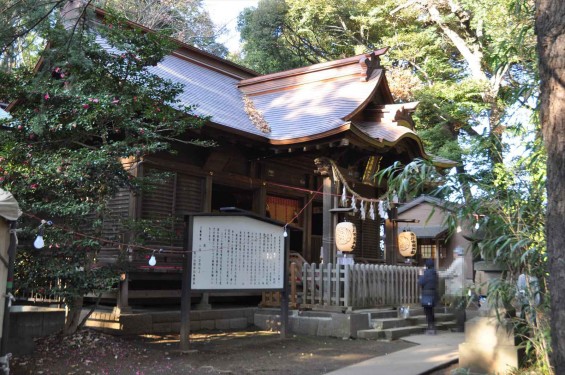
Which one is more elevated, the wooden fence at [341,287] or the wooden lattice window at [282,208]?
the wooden lattice window at [282,208]

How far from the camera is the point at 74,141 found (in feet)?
27.0

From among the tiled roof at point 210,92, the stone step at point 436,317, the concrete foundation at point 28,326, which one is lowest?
the stone step at point 436,317

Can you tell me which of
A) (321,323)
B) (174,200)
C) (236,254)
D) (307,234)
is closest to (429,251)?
(307,234)

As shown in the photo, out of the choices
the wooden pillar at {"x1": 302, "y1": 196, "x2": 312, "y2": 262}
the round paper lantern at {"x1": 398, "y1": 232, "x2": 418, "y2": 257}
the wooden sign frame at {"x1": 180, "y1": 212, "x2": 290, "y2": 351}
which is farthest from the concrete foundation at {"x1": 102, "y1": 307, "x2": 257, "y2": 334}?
the round paper lantern at {"x1": 398, "y1": 232, "x2": 418, "y2": 257}

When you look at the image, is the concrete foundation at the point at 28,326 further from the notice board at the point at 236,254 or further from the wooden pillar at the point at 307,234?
the wooden pillar at the point at 307,234

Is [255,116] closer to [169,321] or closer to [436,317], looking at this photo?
[169,321]

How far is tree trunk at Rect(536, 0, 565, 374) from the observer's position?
3564mm

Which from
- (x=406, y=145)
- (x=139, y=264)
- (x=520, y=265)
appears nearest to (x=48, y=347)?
(x=139, y=264)

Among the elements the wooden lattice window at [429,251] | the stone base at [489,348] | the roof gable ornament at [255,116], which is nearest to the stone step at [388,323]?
the stone base at [489,348]

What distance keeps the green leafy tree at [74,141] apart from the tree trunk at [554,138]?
5.74 meters

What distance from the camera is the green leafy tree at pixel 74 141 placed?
7531 millimetres

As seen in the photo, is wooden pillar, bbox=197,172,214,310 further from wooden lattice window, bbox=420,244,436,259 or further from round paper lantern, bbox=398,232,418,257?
wooden lattice window, bbox=420,244,436,259

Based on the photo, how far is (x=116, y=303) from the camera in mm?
10602

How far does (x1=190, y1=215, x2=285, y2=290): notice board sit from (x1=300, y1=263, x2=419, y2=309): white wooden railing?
1.68 m
